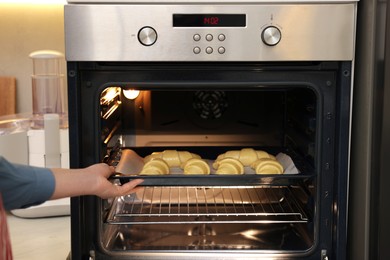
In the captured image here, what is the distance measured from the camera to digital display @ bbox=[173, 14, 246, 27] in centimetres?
140

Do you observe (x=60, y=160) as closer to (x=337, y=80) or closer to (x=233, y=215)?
(x=233, y=215)

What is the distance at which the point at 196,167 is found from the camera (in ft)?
5.30

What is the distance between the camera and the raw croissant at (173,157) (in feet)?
5.53

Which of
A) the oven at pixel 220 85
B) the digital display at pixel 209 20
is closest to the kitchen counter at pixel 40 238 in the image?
the oven at pixel 220 85

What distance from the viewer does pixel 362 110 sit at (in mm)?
1440

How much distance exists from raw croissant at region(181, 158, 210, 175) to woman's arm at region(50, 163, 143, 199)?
0.20 metres

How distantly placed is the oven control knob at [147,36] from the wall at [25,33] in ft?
4.32

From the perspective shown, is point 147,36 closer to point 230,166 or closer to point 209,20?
point 209,20

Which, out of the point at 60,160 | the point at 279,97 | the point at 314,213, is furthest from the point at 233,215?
the point at 60,160

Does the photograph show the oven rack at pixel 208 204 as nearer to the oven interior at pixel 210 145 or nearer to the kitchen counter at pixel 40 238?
the oven interior at pixel 210 145

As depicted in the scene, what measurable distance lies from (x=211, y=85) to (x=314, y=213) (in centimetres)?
37

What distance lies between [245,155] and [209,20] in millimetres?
416

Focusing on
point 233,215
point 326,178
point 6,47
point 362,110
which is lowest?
point 233,215

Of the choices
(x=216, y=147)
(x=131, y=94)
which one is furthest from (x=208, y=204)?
(x=131, y=94)
